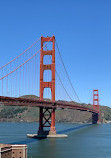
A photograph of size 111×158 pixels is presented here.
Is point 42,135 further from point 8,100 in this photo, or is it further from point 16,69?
point 8,100

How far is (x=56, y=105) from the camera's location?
227 ft

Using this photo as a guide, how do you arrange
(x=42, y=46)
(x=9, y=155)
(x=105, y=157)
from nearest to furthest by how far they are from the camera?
(x=9, y=155), (x=105, y=157), (x=42, y=46)

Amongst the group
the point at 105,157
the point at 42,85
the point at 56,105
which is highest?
the point at 42,85

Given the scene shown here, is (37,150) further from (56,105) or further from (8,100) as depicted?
(56,105)

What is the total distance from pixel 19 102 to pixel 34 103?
7.46m

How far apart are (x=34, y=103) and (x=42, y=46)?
18.6m

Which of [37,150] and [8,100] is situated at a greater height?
[8,100]

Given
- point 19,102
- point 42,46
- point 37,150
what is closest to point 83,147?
point 37,150

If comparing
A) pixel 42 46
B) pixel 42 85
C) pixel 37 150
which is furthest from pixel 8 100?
pixel 42 46

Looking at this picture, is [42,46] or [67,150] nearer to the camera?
[67,150]

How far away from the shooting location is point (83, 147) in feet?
172

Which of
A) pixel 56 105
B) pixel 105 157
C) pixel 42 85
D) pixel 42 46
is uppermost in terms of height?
pixel 42 46

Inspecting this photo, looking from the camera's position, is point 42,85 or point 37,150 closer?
point 37,150

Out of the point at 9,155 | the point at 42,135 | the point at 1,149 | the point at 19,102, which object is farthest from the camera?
the point at 42,135
